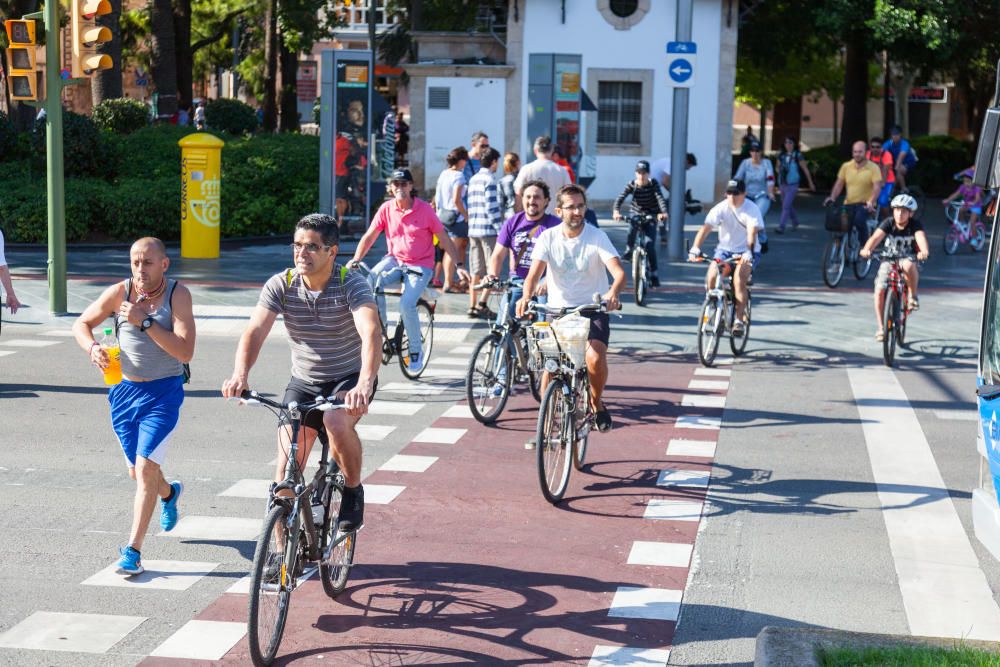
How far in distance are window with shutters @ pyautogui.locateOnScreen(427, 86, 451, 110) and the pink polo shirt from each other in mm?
18819

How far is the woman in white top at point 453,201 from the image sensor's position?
1681 centimetres

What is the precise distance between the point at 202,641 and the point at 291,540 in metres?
0.60

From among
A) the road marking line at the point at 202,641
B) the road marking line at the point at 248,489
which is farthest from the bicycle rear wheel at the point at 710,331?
the road marking line at the point at 202,641

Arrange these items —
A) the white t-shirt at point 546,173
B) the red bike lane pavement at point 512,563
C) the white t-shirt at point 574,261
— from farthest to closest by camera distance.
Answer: the white t-shirt at point 546,173
the white t-shirt at point 574,261
the red bike lane pavement at point 512,563

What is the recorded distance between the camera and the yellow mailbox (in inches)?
788

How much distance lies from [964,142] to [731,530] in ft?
124

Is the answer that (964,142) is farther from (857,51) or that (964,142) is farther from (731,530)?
(731,530)

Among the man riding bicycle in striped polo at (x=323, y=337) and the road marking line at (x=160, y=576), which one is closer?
the man riding bicycle in striped polo at (x=323, y=337)

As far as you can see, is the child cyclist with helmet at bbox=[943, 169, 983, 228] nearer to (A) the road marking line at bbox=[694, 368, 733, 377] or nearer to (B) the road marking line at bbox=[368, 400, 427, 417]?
(A) the road marking line at bbox=[694, 368, 733, 377]

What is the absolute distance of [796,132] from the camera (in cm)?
7038

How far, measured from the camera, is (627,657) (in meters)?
5.76

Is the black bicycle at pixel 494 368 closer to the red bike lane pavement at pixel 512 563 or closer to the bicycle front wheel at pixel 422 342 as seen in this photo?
the red bike lane pavement at pixel 512 563

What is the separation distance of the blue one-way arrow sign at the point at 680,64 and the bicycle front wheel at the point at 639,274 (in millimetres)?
4640

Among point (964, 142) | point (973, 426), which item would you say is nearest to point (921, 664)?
point (973, 426)
